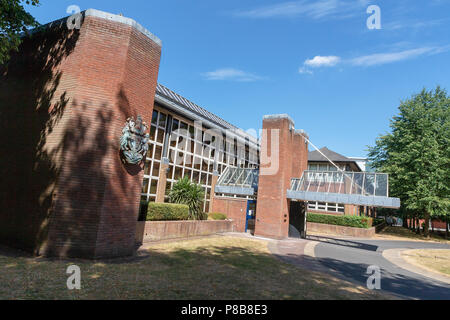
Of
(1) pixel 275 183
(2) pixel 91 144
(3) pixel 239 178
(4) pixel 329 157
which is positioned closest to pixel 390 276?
(1) pixel 275 183

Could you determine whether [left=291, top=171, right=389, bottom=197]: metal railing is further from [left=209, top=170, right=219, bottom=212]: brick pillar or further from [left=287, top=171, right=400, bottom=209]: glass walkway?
[left=209, top=170, right=219, bottom=212]: brick pillar

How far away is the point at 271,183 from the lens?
719 inches

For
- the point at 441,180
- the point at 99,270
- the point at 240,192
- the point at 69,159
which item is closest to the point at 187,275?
the point at 99,270

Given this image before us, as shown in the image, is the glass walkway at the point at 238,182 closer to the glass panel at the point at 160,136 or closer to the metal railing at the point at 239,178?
the metal railing at the point at 239,178

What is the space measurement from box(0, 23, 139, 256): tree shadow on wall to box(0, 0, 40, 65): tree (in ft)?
2.20

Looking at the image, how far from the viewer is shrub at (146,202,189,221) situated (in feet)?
43.1

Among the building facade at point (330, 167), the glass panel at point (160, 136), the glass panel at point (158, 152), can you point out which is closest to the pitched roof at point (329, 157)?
the building facade at point (330, 167)

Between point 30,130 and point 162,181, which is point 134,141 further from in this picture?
point 162,181

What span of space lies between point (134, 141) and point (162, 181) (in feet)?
21.6

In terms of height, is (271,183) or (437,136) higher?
(437,136)

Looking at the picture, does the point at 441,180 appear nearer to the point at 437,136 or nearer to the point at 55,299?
the point at 437,136

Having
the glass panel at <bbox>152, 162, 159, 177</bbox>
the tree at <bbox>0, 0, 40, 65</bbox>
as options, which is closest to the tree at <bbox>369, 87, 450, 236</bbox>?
the glass panel at <bbox>152, 162, 159, 177</bbox>

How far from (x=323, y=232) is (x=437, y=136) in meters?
13.8

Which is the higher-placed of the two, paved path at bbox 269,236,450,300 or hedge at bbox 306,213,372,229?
hedge at bbox 306,213,372,229
